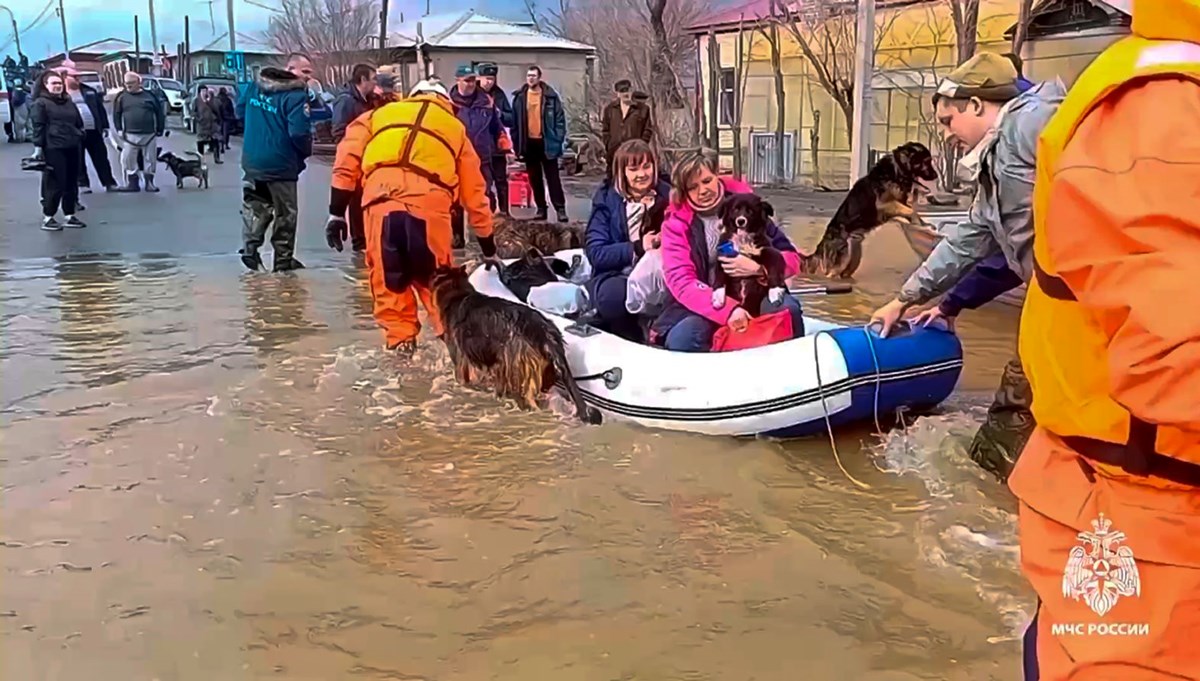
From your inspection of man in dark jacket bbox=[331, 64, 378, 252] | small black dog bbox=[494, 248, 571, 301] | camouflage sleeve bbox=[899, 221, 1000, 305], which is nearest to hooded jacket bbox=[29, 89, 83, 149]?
man in dark jacket bbox=[331, 64, 378, 252]

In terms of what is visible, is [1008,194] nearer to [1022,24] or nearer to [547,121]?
[547,121]

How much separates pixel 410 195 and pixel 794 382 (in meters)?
2.65

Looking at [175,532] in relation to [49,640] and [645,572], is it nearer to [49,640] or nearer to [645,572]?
[49,640]

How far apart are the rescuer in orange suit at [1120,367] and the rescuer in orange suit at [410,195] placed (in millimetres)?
5162

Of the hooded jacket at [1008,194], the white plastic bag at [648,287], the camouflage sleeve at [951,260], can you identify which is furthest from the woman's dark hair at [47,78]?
the hooded jacket at [1008,194]

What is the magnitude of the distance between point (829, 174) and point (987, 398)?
1398cm

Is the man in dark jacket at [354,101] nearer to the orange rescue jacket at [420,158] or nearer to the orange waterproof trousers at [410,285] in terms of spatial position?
the orange rescue jacket at [420,158]

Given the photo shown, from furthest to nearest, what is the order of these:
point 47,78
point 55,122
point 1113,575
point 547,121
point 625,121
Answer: point 47,78, point 547,121, point 55,122, point 625,121, point 1113,575

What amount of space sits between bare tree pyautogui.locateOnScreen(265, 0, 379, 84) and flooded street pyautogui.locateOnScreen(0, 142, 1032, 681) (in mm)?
33077

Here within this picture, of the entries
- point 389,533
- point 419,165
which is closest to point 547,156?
point 419,165

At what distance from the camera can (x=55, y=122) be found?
12969 mm

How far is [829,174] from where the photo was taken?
1973cm

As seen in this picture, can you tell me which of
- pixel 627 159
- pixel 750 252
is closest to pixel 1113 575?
pixel 750 252

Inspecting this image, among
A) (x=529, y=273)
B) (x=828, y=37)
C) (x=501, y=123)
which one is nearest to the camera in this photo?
(x=529, y=273)
